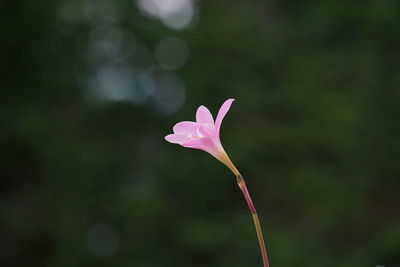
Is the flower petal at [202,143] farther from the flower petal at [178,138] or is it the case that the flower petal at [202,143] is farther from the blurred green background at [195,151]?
the blurred green background at [195,151]

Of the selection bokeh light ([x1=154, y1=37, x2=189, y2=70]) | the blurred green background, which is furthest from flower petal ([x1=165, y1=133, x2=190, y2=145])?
bokeh light ([x1=154, y1=37, x2=189, y2=70])

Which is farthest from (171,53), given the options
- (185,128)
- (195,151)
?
(185,128)

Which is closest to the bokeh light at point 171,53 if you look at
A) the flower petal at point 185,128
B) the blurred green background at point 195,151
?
the blurred green background at point 195,151

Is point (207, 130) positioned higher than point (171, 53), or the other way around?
point (171, 53)

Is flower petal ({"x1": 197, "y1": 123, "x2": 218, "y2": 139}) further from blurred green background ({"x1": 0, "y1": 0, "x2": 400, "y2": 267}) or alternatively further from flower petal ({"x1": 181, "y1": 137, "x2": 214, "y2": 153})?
blurred green background ({"x1": 0, "y1": 0, "x2": 400, "y2": 267})

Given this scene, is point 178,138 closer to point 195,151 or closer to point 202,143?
point 202,143

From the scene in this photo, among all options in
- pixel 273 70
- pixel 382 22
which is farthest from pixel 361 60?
pixel 273 70

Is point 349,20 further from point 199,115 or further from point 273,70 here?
point 199,115

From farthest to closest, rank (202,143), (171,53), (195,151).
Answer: (171,53), (195,151), (202,143)
